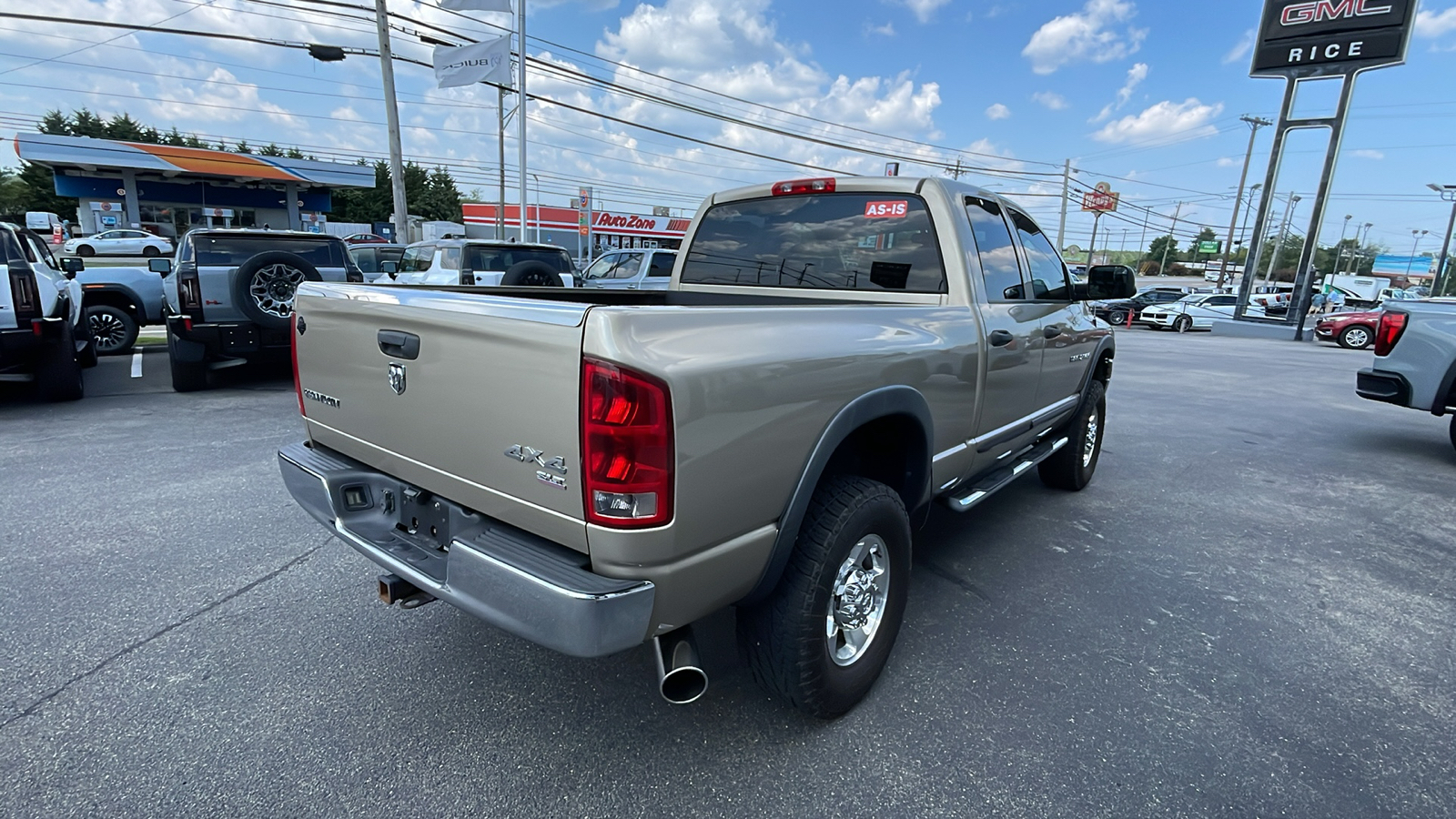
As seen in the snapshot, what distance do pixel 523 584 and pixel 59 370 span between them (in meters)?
7.38

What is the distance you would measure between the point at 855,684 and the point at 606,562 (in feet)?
3.73

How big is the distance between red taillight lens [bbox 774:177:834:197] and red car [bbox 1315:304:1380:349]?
2300 centimetres

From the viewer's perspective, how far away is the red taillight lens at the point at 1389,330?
6.02 m

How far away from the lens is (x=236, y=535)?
12.3ft

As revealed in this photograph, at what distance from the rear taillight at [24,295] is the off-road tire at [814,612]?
728 centimetres

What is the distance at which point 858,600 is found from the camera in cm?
248

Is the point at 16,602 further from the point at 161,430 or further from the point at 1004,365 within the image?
the point at 1004,365

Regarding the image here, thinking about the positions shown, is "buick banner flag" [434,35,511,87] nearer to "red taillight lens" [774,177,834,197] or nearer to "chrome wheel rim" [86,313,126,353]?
"chrome wheel rim" [86,313,126,353]

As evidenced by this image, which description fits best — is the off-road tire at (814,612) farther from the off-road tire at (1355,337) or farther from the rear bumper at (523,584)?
the off-road tire at (1355,337)

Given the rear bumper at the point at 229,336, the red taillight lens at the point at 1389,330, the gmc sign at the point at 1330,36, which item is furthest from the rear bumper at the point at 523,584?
the gmc sign at the point at 1330,36

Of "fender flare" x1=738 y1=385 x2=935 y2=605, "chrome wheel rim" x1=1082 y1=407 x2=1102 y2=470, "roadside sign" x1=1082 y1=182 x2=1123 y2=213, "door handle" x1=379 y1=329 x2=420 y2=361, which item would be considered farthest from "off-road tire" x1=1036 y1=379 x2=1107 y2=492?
"roadside sign" x1=1082 y1=182 x2=1123 y2=213

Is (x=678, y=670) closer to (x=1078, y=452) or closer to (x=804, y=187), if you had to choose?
(x=804, y=187)

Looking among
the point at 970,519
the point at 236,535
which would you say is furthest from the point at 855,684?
the point at 236,535

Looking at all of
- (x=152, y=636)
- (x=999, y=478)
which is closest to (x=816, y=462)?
(x=999, y=478)
